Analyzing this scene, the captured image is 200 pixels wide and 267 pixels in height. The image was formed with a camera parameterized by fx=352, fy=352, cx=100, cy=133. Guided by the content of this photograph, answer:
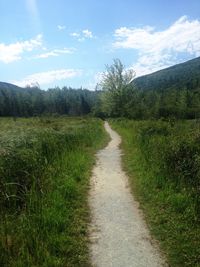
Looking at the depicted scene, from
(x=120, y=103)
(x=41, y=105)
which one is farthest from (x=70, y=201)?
(x=41, y=105)

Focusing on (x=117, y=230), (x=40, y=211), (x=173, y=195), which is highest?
(x=40, y=211)

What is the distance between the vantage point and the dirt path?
6324mm

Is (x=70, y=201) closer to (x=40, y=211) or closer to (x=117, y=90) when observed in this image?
(x=40, y=211)

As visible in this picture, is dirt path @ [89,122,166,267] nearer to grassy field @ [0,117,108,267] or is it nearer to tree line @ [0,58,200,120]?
grassy field @ [0,117,108,267]

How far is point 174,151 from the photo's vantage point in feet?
38.2

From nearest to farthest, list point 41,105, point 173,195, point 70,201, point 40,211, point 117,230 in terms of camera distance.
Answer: point 117,230 → point 40,211 → point 173,195 → point 70,201 → point 41,105

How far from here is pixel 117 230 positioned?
25.2 ft

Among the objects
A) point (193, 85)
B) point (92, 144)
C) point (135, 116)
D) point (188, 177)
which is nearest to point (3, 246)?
point (188, 177)

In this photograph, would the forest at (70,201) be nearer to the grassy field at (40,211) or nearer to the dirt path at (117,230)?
the grassy field at (40,211)

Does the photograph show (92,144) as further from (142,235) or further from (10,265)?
(10,265)

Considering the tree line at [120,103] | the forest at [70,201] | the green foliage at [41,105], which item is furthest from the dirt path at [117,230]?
the green foliage at [41,105]

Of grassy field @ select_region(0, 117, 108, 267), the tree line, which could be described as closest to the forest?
grassy field @ select_region(0, 117, 108, 267)

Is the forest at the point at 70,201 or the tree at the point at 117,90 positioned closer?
the forest at the point at 70,201

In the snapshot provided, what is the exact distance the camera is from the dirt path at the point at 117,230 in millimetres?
6324
